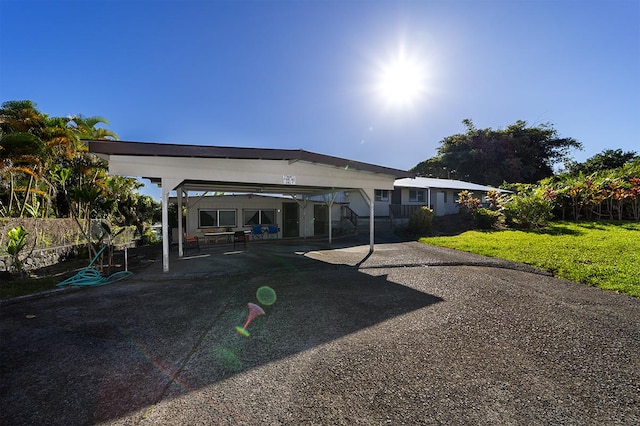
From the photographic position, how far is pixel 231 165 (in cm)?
795

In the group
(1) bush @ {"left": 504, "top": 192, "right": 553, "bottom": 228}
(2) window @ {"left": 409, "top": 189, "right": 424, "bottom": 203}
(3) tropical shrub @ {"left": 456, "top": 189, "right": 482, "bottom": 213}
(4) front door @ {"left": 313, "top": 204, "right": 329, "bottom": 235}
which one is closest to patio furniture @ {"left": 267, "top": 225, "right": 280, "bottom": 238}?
(4) front door @ {"left": 313, "top": 204, "right": 329, "bottom": 235}

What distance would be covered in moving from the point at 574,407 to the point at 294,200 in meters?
14.9

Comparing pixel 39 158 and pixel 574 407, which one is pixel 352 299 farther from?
pixel 39 158

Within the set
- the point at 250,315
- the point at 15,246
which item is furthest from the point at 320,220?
the point at 250,315

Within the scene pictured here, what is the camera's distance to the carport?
6719 mm

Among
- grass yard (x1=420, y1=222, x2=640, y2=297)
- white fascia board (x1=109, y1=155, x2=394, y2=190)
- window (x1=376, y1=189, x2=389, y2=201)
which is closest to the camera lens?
grass yard (x1=420, y1=222, x2=640, y2=297)

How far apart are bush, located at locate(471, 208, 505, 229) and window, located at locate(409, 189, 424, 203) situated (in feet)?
20.2

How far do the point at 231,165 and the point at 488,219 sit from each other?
1548 cm

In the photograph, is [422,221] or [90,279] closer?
[90,279]

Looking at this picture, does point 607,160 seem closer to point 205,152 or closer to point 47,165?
point 205,152

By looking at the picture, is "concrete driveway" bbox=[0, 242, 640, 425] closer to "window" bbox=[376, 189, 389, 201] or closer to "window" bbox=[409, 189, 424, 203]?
"window" bbox=[376, 189, 389, 201]

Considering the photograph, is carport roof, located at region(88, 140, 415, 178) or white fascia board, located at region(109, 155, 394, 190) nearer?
carport roof, located at region(88, 140, 415, 178)

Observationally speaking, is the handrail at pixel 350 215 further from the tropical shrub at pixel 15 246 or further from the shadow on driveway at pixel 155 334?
the tropical shrub at pixel 15 246

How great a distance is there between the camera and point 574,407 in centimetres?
230
